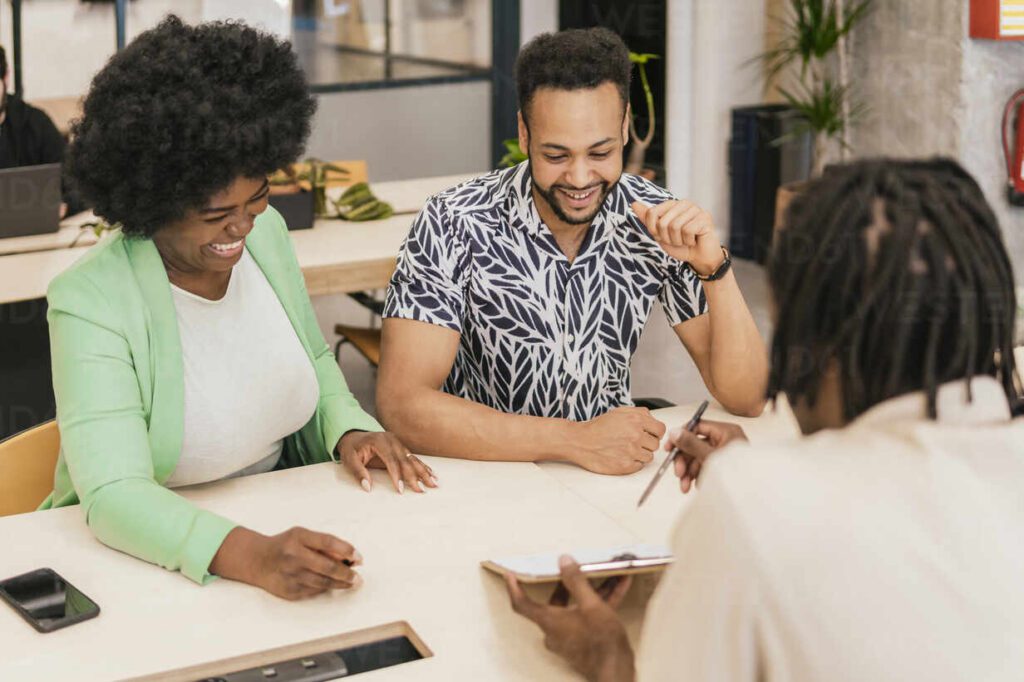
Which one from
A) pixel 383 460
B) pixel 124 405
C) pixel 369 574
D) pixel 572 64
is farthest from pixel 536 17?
pixel 369 574

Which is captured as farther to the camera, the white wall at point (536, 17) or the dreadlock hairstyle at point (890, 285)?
the white wall at point (536, 17)

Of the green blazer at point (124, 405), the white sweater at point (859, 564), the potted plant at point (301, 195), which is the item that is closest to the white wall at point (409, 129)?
the potted plant at point (301, 195)

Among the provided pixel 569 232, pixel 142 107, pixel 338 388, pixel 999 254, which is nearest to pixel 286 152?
pixel 142 107

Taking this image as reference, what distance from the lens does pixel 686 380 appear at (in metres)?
4.54

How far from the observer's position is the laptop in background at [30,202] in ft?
11.1

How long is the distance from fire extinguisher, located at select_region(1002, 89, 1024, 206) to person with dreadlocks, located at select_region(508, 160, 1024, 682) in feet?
13.2

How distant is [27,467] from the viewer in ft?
6.42

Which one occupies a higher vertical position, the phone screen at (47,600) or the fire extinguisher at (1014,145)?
the fire extinguisher at (1014,145)

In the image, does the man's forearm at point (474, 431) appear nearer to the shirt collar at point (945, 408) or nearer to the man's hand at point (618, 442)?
the man's hand at point (618, 442)

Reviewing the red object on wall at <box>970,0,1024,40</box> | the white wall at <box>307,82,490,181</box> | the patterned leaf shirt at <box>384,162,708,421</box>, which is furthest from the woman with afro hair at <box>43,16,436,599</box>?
the white wall at <box>307,82,490,181</box>

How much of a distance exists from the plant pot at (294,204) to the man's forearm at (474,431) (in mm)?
1660

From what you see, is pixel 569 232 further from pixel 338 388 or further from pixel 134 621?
pixel 134 621

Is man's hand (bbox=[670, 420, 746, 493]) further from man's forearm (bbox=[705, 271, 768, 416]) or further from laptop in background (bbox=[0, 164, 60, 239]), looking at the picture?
laptop in background (bbox=[0, 164, 60, 239])

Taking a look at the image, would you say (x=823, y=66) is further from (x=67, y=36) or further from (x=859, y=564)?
(x=859, y=564)
